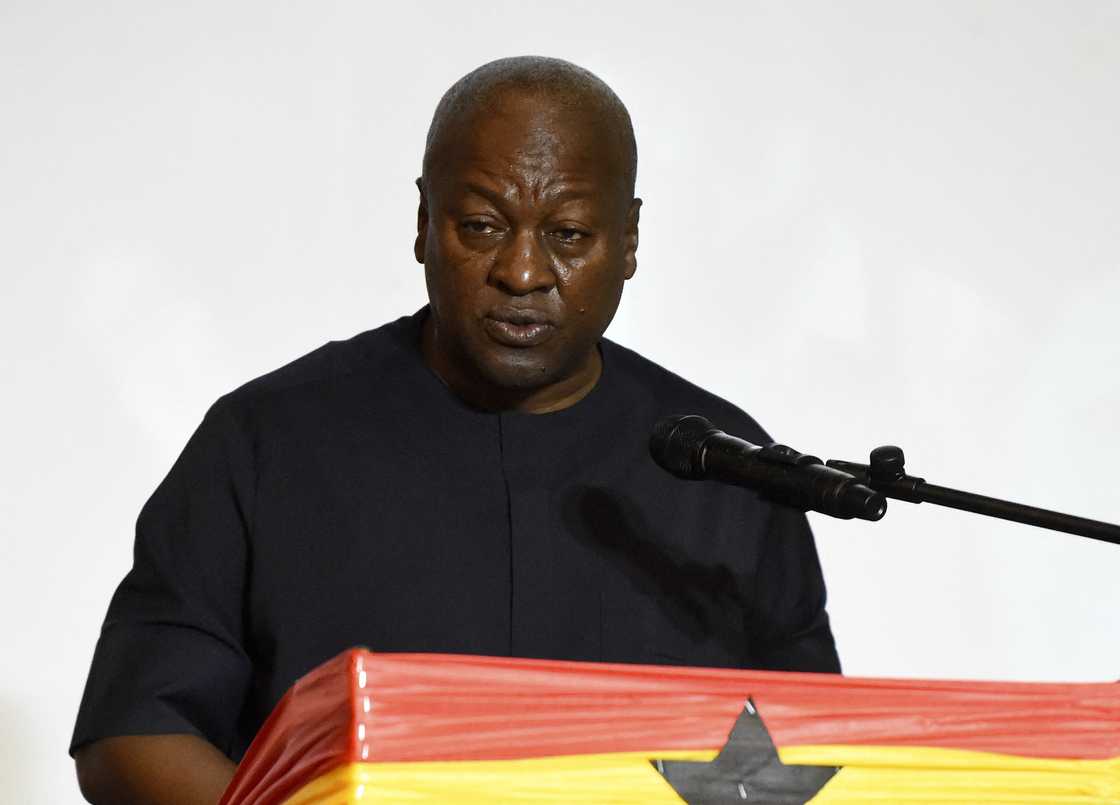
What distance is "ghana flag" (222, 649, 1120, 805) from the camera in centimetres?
121

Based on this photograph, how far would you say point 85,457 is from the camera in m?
3.06

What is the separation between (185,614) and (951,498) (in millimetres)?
947

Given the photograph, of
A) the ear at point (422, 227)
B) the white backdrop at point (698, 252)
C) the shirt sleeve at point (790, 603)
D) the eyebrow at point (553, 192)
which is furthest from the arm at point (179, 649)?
the white backdrop at point (698, 252)

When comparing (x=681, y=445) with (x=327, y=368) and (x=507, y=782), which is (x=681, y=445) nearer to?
(x=507, y=782)

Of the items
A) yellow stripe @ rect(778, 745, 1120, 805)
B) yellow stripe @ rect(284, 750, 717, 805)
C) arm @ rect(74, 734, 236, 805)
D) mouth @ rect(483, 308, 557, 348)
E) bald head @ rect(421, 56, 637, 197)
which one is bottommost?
yellow stripe @ rect(284, 750, 717, 805)

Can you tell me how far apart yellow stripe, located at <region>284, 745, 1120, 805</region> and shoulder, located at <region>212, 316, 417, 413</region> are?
110 centimetres

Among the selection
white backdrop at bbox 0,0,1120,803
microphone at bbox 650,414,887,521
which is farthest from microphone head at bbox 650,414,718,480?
white backdrop at bbox 0,0,1120,803

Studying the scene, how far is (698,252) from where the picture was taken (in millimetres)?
3316

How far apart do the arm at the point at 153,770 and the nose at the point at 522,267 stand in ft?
2.11

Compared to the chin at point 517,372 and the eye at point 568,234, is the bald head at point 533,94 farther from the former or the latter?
the chin at point 517,372

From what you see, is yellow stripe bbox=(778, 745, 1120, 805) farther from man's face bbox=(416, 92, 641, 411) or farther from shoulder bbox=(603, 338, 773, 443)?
shoulder bbox=(603, 338, 773, 443)

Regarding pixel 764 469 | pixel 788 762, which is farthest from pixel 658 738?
pixel 764 469

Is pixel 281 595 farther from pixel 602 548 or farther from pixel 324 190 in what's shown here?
pixel 324 190

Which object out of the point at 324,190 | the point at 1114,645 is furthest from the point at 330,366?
the point at 1114,645
